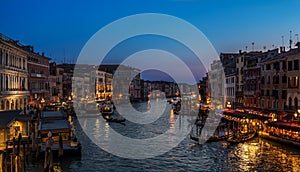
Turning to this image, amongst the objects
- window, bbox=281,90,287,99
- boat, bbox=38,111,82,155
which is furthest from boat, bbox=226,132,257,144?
boat, bbox=38,111,82,155

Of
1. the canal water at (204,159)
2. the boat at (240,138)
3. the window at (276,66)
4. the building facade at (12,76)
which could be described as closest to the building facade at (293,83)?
the window at (276,66)

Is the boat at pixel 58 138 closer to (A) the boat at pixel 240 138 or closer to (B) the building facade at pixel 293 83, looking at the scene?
(A) the boat at pixel 240 138

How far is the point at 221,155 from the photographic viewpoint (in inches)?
731

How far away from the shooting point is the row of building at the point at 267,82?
24.3 meters

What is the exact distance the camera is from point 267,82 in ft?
94.1

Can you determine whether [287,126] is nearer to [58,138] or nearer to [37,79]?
[58,138]

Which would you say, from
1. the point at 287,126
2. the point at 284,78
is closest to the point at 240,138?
the point at 287,126

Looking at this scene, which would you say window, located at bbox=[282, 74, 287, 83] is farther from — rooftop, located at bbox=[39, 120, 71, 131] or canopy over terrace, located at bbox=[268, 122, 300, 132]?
rooftop, located at bbox=[39, 120, 71, 131]

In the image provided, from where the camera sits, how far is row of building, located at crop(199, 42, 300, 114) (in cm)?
2430

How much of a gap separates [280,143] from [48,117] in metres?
14.6

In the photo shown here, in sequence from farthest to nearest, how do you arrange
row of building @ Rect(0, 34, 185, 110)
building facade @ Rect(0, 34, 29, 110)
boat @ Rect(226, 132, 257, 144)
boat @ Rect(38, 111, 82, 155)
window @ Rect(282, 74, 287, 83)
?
1. row of building @ Rect(0, 34, 185, 110)
2. window @ Rect(282, 74, 287, 83)
3. building facade @ Rect(0, 34, 29, 110)
4. boat @ Rect(226, 132, 257, 144)
5. boat @ Rect(38, 111, 82, 155)

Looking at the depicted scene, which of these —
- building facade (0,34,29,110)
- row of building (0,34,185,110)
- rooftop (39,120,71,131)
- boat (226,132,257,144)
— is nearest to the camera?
rooftop (39,120,71,131)

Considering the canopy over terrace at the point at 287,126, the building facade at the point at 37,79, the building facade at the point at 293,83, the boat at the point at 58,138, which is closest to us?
the boat at the point at 58,138

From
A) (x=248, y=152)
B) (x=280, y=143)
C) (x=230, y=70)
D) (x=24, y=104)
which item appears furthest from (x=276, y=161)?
(x=230, y=70)
